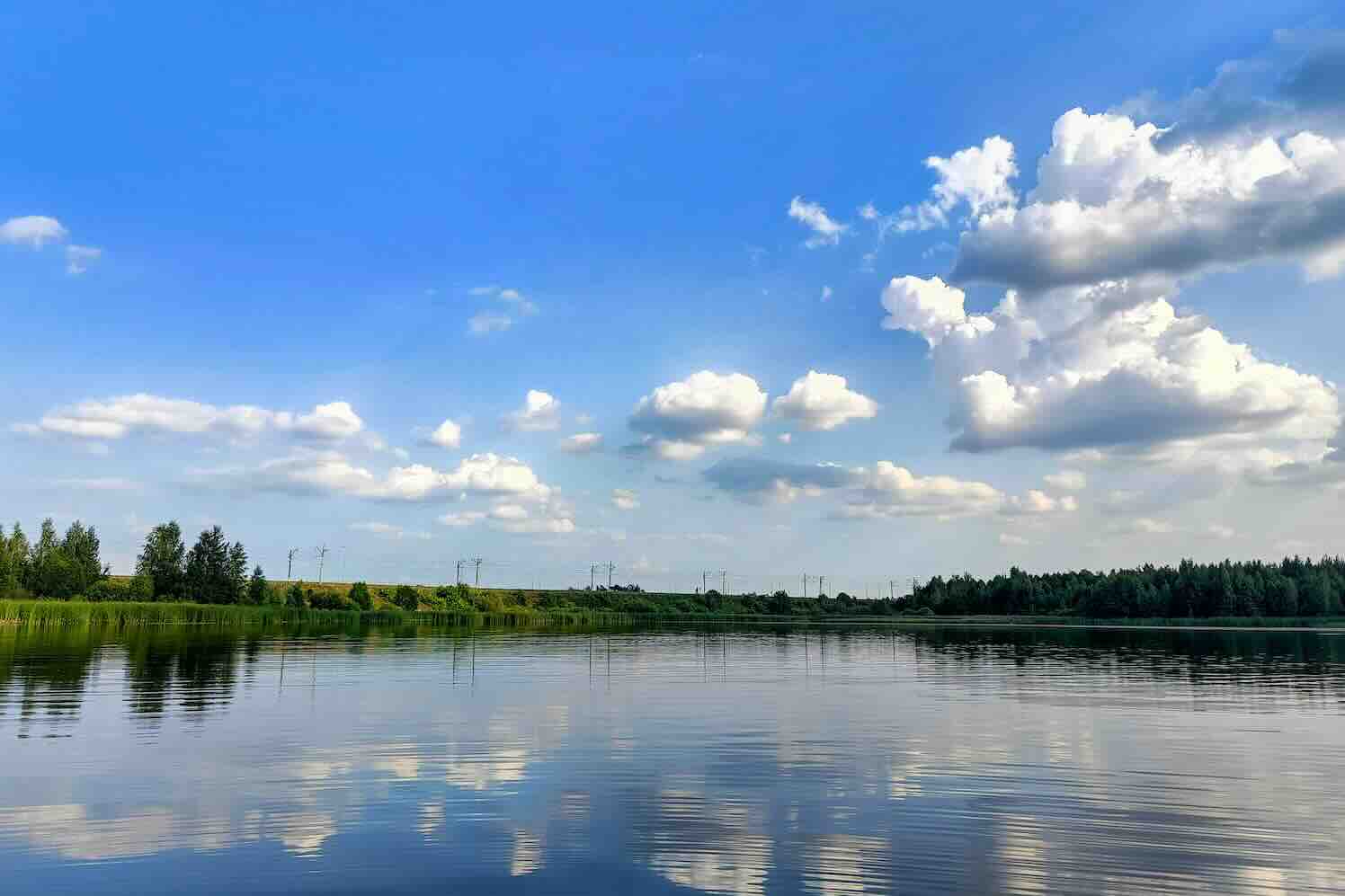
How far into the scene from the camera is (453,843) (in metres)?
15.5

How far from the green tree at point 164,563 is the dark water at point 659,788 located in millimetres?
163765

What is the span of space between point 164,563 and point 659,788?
20620 cm

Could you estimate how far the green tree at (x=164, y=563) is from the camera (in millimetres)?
191125

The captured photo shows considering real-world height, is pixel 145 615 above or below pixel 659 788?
below

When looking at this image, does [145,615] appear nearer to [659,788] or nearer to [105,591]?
[105,591]

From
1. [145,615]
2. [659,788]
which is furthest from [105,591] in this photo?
[659,788]

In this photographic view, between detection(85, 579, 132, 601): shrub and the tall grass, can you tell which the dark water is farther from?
detection(85, 579, 132, 601): shrub

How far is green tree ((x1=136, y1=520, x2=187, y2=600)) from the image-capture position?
19112 centimetres

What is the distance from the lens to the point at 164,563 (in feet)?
632

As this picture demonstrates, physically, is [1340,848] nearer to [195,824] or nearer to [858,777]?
[858,777]

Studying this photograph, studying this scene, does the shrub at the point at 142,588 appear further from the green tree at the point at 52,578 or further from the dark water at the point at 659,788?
the dark water at the point at 659,788

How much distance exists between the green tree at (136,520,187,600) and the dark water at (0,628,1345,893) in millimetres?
163765

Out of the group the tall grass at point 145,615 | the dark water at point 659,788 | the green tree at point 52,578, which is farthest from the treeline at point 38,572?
the dark water at point 659,788

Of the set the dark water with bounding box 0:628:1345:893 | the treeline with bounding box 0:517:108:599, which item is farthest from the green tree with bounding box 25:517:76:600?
the dark water with bounding box 0:628:1345:893
